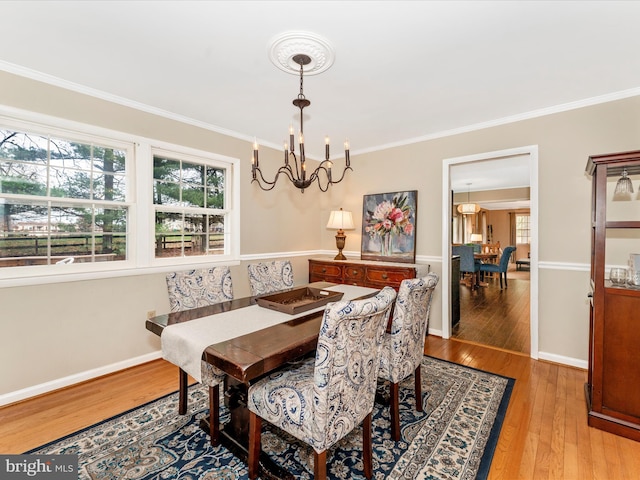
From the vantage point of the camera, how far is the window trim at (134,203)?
7.68ft

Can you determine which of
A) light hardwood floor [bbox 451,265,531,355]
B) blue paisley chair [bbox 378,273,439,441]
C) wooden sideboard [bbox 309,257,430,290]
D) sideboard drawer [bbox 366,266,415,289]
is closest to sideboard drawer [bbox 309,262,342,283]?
wooden sideboard [bbox 309,257,430,290]

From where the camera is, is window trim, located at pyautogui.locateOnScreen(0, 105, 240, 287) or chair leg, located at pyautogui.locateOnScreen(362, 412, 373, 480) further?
window trim, located at pyautogui.locateOnScreen(0, 105, 240, 287)

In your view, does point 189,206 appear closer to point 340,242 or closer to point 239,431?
point 340,242

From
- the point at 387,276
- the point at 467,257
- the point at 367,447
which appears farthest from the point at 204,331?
the point at 467,257

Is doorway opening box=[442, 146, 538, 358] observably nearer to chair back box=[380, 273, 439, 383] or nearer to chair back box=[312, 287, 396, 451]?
chair back box=[380, 273, 439, 383]

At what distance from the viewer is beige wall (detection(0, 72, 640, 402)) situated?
235cm

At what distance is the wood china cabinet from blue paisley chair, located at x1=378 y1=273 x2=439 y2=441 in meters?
1.17

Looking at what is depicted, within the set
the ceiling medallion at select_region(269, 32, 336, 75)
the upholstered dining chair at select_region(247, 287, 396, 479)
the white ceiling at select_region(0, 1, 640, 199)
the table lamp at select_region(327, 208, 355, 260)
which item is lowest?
the upholstered dining chair at select_region(247, 287, 396, 479)

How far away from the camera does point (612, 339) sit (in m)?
2.00

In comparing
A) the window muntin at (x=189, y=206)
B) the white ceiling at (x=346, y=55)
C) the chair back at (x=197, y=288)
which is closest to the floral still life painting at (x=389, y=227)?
the white ceiling at (x=346, y=55)

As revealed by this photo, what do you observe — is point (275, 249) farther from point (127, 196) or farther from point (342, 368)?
point (342, 368)

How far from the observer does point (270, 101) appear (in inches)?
110

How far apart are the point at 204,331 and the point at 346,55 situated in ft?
6.65

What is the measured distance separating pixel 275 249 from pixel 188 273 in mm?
1894
